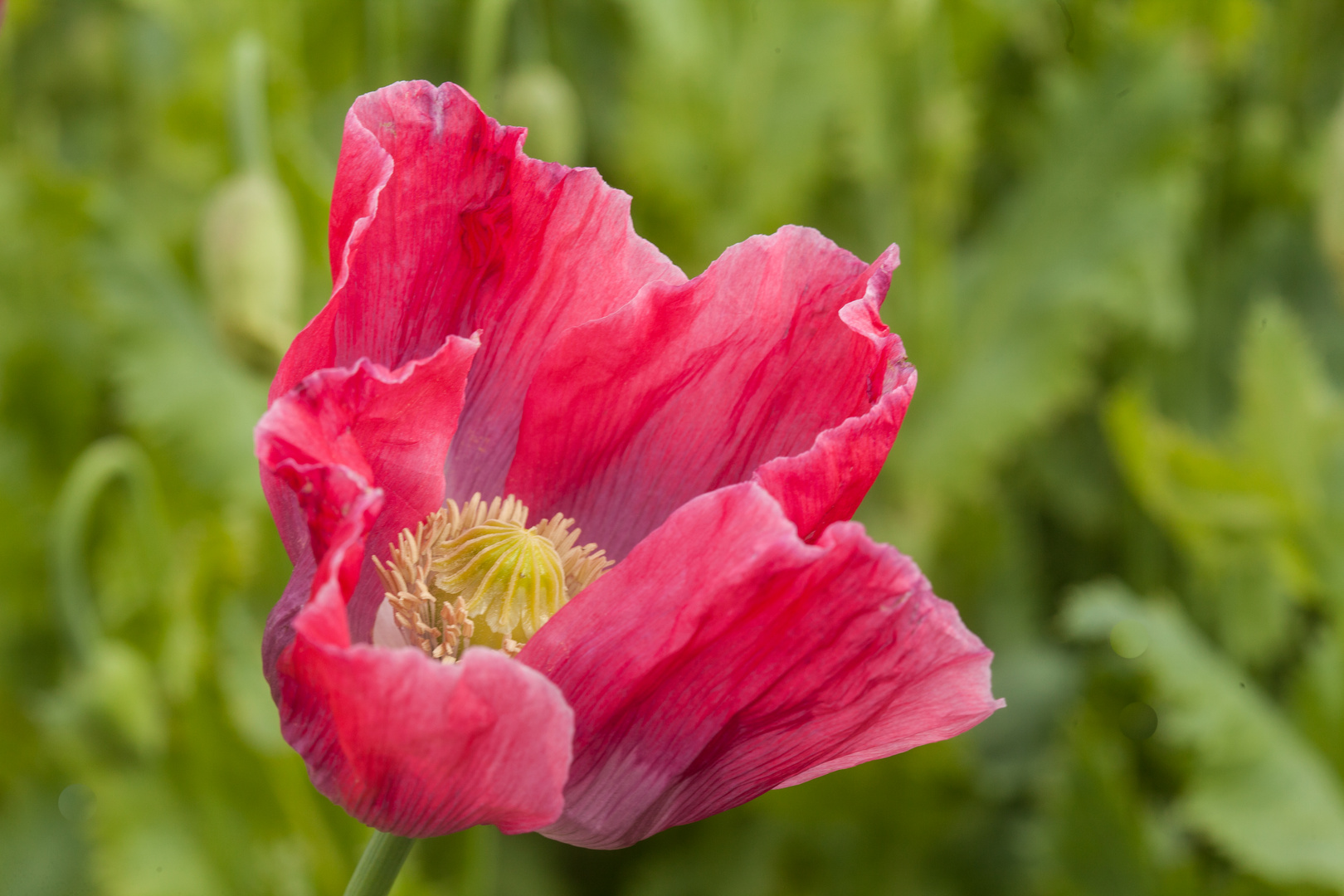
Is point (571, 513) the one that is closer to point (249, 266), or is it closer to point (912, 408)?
point (249, 266)

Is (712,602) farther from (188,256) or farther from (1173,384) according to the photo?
(1173,384)

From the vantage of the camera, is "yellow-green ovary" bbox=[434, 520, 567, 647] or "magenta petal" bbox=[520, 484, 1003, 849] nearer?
"magenta petal" bbox=[520, 484, 1003, 849]

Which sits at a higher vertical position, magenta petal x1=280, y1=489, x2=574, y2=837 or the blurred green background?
the blurred green background

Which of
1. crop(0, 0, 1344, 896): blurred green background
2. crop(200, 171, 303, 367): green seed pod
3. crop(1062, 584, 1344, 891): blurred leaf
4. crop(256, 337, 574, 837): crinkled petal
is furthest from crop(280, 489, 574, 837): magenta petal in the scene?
crop(1062, 584, 1344, 891): blurred leaf

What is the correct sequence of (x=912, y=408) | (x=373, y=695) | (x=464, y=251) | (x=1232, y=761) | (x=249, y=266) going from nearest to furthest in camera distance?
1. (x=373, y=695)
2. (x=464, y=251)
3. (x=249, y=266)
4. (x=1232, y=761)
5. (x=912, y=408)

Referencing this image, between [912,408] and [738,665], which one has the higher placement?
[912,408]

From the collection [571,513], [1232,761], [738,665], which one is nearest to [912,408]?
[1232,761]

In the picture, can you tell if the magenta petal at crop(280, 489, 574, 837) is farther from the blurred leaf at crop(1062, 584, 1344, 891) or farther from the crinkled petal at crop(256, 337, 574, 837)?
the blurred leaf at crop(1062, 584, 1344, 891)

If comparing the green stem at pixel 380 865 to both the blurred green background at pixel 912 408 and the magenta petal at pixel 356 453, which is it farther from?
the blurred green background at pixel 912 408
